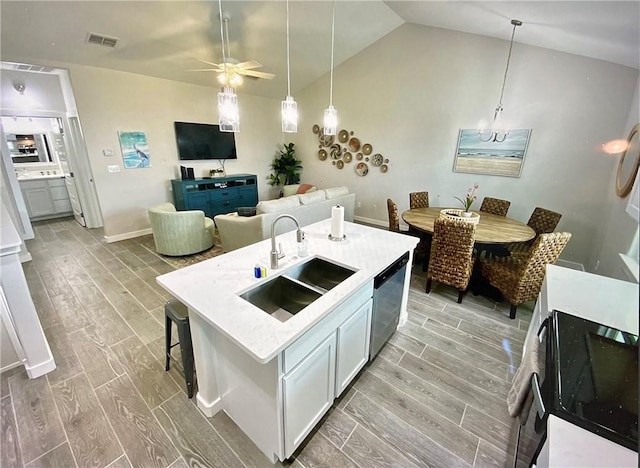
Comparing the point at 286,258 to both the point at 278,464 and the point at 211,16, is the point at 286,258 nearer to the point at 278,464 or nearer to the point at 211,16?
the point at 278,464

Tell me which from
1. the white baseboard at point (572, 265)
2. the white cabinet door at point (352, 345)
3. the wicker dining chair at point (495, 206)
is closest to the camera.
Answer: the white cabinet door at point (352, 345)

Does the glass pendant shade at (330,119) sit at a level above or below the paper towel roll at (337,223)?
above

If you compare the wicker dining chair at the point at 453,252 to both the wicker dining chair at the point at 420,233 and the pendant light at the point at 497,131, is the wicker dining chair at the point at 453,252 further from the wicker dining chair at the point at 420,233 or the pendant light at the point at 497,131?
the pendant light at the point at 497,131

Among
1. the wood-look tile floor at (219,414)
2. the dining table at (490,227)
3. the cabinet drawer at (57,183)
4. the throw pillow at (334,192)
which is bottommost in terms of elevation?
the wood-look tile floor at (219,414)

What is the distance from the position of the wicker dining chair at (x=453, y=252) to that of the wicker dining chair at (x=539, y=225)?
0.91 metres

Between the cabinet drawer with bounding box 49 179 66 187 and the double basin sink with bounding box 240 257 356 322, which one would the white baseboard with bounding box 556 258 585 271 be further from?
the cabinet drawer with bounding box 49 179 66 187

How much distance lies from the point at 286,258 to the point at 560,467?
1565 millimetres

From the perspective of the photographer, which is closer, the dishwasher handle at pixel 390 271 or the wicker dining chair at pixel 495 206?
the dishwasher handle at pixel 390 271

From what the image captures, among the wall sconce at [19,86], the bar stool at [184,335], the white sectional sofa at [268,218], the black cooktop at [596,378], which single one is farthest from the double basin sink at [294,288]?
the wall sconce at [19,86]

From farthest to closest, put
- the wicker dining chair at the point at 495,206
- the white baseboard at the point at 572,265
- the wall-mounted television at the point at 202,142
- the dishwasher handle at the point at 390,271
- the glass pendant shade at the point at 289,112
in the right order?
the wall-mounted television at the point at 202,142 → the wicker dining chair at the point at 495,206 → the white baseboard at the point at 572,265 → the glass pendant shade at the point at 289,112 → the dishwasher handle at the point at 390,271

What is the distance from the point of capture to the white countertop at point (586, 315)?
0.73 meters

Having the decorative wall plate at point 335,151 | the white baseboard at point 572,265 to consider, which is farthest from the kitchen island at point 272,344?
the decorative wall plate at point 335,151

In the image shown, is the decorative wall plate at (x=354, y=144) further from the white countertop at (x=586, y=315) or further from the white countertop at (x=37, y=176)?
the white countertop at (x=37, y=176)

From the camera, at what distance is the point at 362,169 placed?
5.75 meters
